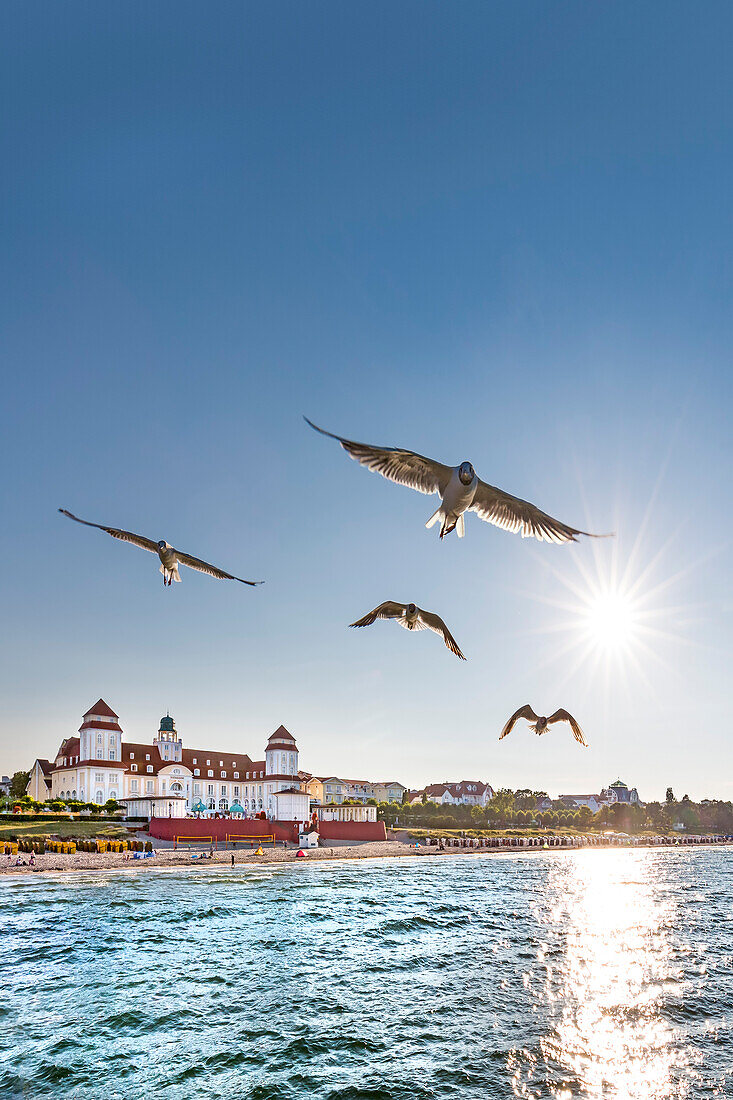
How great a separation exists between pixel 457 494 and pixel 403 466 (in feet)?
3.15

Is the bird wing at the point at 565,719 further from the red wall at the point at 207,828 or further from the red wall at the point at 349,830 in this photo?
the red wall at the point at 349,830

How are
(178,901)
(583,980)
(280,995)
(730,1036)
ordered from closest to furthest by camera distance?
(730,1036) < (280,995) < (583,980) < (178,901)

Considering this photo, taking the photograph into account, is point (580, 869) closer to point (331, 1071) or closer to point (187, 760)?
point (187, 760)

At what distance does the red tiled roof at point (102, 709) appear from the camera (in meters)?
122

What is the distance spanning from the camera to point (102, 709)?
123 meters

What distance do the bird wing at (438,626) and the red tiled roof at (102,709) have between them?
118 m

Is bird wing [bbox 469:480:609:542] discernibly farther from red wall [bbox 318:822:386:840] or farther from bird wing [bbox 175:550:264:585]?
red wall [bbox 318:822:386:840]

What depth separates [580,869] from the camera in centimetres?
9131

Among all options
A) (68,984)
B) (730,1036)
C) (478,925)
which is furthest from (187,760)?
(730,1036)

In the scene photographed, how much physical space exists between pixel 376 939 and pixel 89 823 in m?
64.4

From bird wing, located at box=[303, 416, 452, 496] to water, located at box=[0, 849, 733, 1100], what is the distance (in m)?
15.2

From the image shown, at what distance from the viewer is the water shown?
19125mm

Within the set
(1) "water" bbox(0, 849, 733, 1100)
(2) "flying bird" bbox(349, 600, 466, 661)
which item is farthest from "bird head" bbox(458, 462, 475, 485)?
(1) "water" bbox(0, 849, 733, 1100)

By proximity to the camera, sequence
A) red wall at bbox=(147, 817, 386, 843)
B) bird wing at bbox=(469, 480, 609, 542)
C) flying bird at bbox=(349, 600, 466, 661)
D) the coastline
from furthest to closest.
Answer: red wall at bbox=(147, 817, 386, 843), the coastline, flying bird at bbox=(349, 600, 466, 661), bird wing at bbox=(469, 480, 609, 542)
